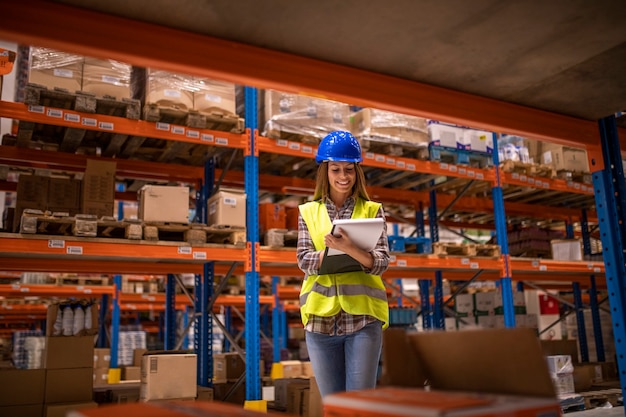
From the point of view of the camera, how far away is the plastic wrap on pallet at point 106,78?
19.7ft

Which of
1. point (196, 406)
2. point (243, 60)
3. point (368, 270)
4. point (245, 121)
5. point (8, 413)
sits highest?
point (245, 121)

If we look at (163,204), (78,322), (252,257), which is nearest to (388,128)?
(252,257)

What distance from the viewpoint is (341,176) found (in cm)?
280

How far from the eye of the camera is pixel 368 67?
2.69 metres

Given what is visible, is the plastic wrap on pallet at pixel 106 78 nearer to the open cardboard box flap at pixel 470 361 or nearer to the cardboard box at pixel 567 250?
the open cardboard box flap at pixel 470 361

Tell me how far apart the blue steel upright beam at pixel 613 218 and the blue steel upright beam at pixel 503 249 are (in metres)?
4.43

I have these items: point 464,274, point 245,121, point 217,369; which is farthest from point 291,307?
point 245,121

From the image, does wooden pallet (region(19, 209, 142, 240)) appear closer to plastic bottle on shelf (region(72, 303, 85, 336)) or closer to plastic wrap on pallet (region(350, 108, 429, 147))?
plastic bottle on shelf (region(72, 303, 85, 336))

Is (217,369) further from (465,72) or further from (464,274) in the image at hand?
(465,72)

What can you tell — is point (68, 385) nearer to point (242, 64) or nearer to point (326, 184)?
point (326, 184)

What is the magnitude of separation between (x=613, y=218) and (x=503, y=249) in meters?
4.68

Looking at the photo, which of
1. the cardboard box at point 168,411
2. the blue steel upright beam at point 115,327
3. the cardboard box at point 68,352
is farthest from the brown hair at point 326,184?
the blue steel upright beam at point 115,327

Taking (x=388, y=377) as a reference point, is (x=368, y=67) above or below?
above

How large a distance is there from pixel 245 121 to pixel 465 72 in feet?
13.9
